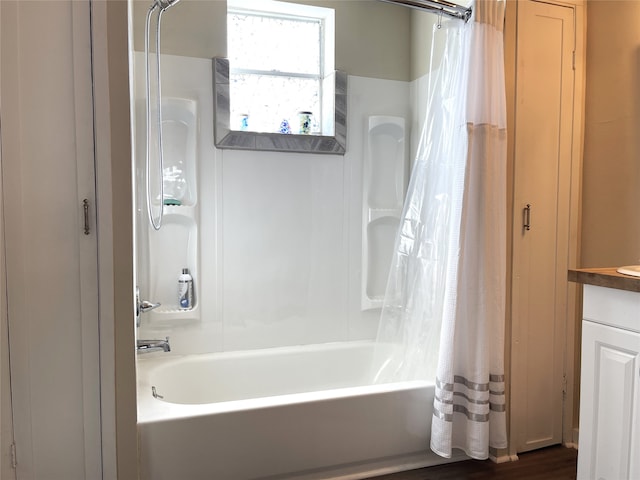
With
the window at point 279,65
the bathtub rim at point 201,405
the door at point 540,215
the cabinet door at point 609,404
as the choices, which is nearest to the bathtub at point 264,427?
the bathtub rim at point 201,405

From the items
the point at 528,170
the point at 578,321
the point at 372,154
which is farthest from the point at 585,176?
the point at 372,154

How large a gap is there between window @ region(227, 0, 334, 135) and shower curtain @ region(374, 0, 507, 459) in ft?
2.58

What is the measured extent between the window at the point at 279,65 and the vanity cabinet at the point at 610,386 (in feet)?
5.19

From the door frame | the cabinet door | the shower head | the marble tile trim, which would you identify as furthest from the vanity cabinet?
the shower head

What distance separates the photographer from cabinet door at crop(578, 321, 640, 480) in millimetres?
1440

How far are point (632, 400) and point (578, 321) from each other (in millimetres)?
855

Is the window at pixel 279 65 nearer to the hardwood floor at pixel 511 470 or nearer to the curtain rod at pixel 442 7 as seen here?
the curtain rod at pixel 442 7

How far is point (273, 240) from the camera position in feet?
8.20

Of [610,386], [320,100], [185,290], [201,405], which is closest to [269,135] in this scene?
[320,100]

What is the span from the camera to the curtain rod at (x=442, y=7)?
1.90 m

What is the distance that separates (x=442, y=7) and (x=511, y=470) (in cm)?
199

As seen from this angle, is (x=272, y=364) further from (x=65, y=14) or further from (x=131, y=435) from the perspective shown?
(x=65, y=14)

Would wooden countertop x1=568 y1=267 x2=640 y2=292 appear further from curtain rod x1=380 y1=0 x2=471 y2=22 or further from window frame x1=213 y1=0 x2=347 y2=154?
window frame x1=213 y1=0 x2=347 y2=154

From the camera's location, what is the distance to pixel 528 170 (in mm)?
2111
